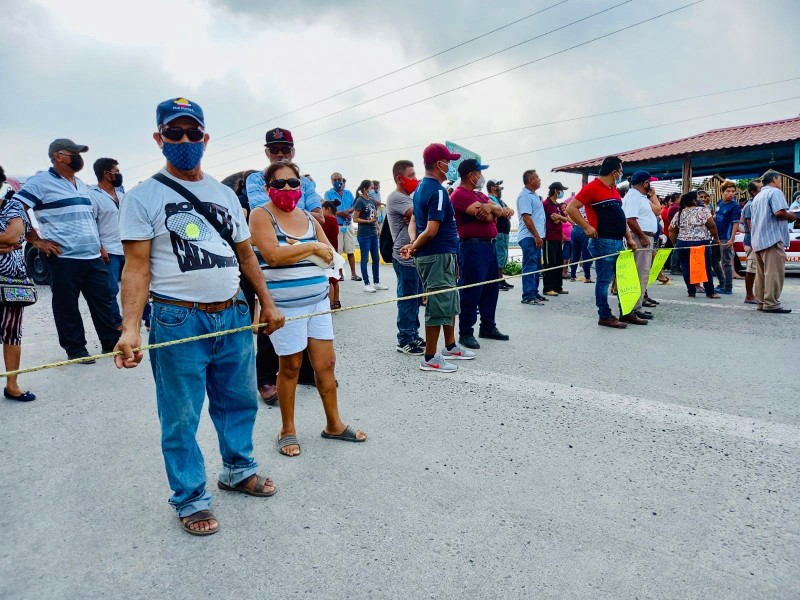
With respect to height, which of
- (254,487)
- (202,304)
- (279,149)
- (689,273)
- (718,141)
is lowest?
(254,487)

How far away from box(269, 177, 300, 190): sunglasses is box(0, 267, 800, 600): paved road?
1.60 meters

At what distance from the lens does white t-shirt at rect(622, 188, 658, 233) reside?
7.14 m

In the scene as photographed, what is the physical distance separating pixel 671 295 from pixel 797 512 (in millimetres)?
7341

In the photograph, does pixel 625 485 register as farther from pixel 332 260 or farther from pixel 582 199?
pixel 582 199

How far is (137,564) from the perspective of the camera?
209cm

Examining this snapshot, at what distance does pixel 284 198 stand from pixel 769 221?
685 centimetres

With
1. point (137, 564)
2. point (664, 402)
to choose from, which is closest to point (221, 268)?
point (137, 564)

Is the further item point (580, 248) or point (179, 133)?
point (580, 248)

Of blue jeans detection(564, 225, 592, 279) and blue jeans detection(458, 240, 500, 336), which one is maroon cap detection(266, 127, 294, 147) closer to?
blue jeans detection(458, 240, 500, 336)

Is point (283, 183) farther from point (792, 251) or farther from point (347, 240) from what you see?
point (792, 251)

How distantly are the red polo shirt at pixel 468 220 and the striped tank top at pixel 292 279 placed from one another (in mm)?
2699

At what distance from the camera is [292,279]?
3.05 meters

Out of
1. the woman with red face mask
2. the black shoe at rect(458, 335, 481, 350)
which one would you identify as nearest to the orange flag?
the black shoe at rect(458, 335, 481, 350)

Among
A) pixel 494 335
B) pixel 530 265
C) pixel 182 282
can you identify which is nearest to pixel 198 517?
pixel 182 282
